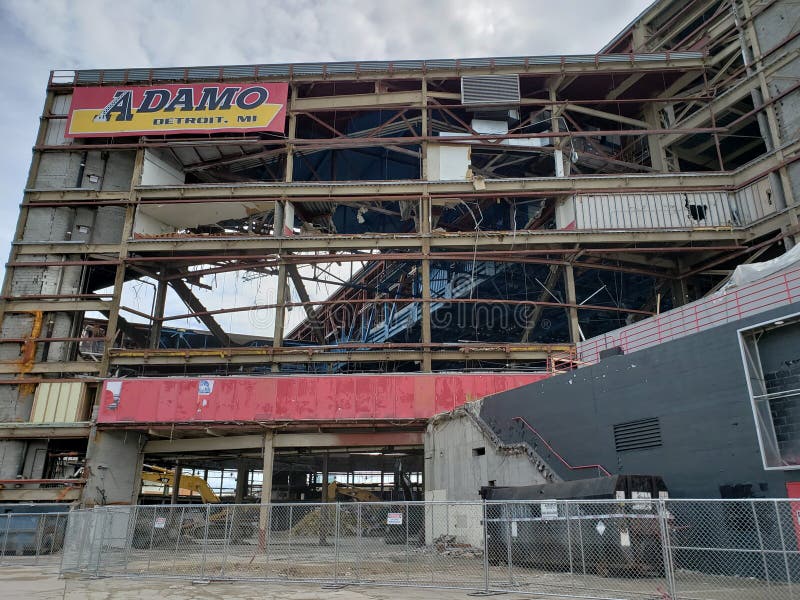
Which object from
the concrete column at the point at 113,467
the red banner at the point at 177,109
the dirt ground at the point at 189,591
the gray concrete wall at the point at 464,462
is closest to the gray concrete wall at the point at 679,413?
the gray concrete wall at the point at 464,462

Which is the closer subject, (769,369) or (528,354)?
(769,369)

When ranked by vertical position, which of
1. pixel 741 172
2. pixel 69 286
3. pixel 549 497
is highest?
pixel 741 172

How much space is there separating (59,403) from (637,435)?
27.8 metres

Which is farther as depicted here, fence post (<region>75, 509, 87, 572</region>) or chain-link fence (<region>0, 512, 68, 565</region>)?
chain-link fence (<region>0, 512, 68, 565</region>)

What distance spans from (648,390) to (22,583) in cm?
1654

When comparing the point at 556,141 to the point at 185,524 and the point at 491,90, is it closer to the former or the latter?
the point at 491,90

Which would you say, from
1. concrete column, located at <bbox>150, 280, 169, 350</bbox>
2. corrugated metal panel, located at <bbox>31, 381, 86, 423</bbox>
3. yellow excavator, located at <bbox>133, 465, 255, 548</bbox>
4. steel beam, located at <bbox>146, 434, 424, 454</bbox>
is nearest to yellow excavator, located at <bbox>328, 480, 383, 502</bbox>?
yellow excavator, located at <bbox>133, 465, 255, 548</bbox>

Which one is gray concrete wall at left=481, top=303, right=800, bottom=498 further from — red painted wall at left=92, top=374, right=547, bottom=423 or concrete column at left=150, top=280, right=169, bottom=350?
concrete column at left=150, top=280, right=169, bottom=350

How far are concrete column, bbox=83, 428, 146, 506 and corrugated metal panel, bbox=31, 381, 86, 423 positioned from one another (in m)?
2.88

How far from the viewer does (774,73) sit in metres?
30.9

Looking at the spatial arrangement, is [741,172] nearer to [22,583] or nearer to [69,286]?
[22,583]

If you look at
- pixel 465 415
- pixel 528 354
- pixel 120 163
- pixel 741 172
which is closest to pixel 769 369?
pixel 465 415

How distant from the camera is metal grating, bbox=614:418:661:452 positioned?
16.1m

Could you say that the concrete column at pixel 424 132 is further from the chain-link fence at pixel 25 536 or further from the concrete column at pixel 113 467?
the chain-link fence at pixel 25 536
